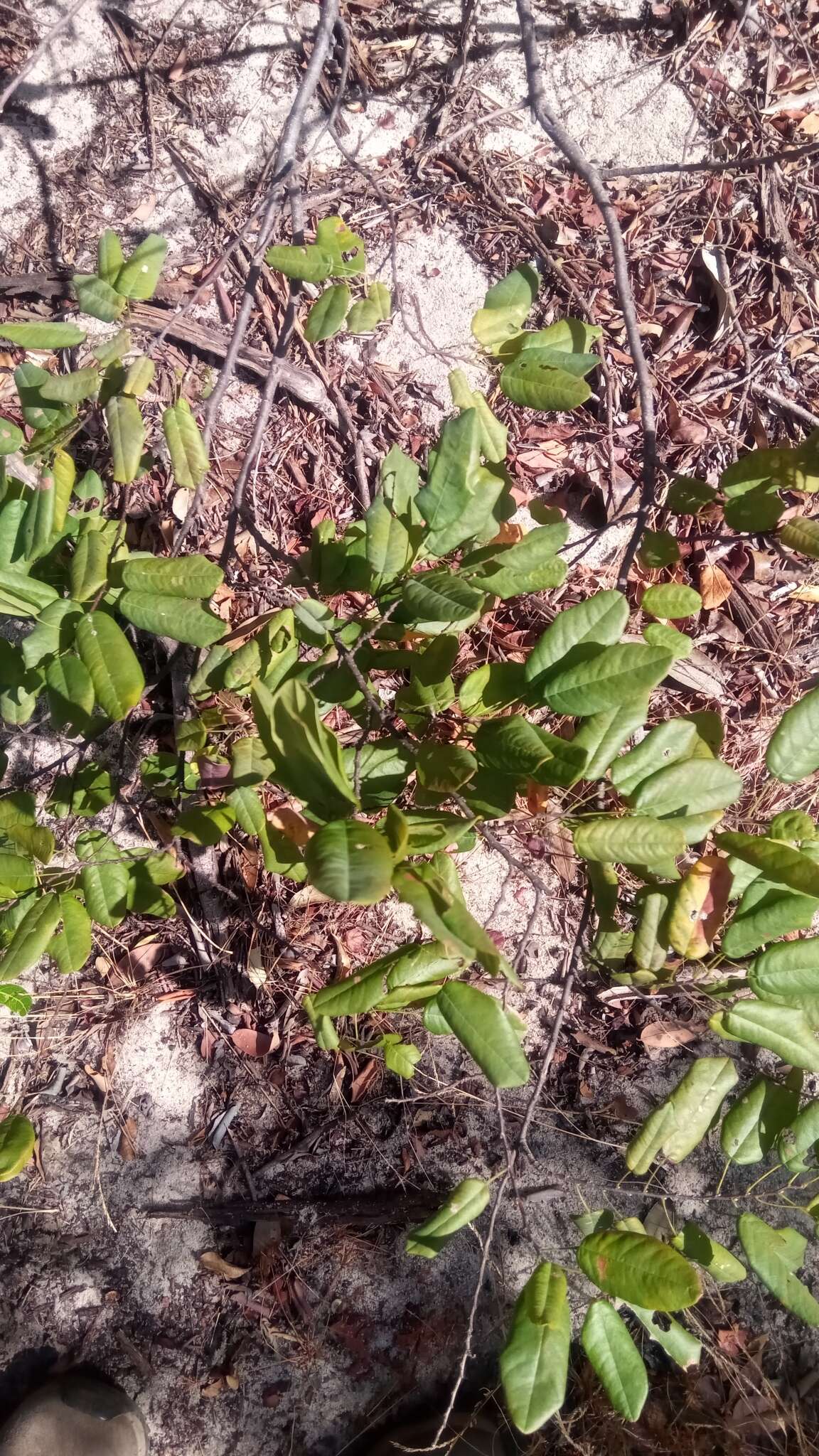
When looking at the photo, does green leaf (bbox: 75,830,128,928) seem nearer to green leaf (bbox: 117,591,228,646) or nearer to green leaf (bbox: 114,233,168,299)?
green leaf (bbox: 117,591,228,646)

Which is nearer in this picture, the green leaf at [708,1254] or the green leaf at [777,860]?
the green leaf at [777,860]

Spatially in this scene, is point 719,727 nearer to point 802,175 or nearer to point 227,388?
point 227,388

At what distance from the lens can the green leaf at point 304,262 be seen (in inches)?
46.1

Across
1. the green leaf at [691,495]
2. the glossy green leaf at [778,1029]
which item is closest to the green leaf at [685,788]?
the glossy green leaf at [778,1029]

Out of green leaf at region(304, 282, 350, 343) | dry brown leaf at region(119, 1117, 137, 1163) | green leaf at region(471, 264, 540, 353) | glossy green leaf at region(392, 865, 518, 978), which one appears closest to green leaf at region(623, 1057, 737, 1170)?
glossy green leaf at region(392, 865, 518, 978)

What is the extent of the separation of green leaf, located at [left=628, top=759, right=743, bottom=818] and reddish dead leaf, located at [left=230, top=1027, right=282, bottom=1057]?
4.49 ft

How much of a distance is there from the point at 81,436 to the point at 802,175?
1.98 meters

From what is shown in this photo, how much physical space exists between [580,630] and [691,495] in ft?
1.29

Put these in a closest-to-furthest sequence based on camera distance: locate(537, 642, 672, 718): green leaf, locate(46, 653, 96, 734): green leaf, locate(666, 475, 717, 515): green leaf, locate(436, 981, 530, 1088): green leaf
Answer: locate(436, 981, 530, 1088): green leaf → locate(537, 642, 672, 718): green leaf → locate(46, 653, 96, 734): green leaf → locate(666, 475, 717, 515): green leaf

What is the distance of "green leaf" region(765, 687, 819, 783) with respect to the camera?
1076 millimetres

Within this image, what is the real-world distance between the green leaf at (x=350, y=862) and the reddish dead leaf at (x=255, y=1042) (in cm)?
144

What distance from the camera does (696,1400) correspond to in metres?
1.96

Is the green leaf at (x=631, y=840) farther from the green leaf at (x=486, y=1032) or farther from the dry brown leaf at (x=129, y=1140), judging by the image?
the dry brown leaf at (x=129, y=1140)

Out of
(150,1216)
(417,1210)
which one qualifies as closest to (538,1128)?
(417,1210)
